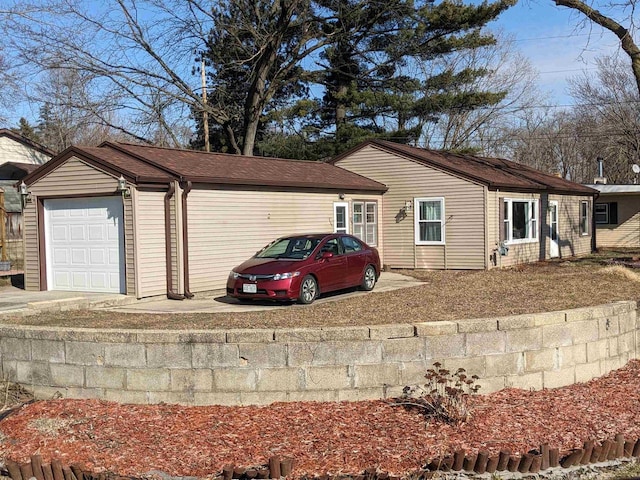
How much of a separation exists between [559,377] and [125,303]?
27.2ft

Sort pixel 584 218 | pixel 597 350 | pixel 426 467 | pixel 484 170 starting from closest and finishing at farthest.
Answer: pixel 426 467, pixel 597 350, pixel 484 170, pixel 584 218

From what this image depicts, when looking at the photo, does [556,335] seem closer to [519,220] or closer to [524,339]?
[524,339]

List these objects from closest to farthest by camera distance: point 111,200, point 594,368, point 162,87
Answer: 1. point 594,368
2. point 111,200
3. point 162,87

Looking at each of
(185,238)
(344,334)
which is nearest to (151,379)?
(344,334)

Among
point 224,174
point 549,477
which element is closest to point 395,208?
point 224,174

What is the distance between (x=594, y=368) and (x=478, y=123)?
1262 inches

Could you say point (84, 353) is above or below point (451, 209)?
below

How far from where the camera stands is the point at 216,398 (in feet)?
23.0

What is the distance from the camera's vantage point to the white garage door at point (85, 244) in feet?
44.2

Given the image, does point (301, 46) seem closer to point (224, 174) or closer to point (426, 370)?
point (224, 174)

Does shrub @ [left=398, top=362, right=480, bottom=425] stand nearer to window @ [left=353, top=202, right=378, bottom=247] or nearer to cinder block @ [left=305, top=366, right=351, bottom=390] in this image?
cinder block @ [left=305, top=366, right=351, bottom=390]

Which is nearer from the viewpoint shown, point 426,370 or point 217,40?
point 426,370

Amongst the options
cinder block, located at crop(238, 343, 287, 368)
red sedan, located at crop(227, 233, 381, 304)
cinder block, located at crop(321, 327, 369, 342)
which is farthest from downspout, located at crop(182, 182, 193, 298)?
cinder block, located at crop(321, 327, 369, 342)

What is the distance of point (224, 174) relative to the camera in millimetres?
14742
